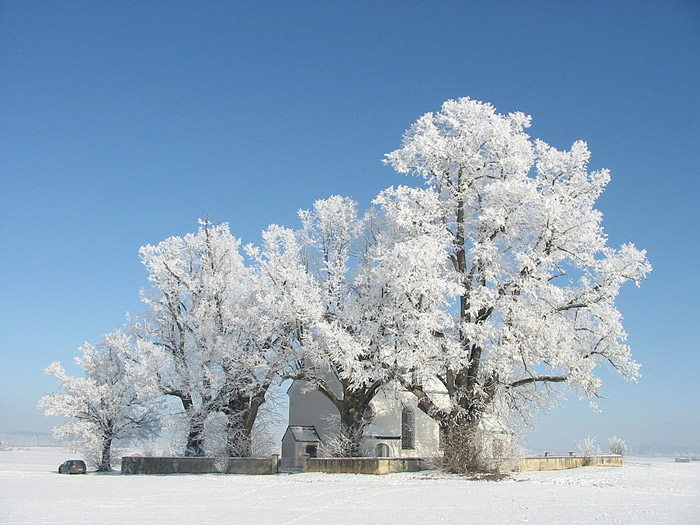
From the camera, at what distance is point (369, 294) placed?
92.3 ft

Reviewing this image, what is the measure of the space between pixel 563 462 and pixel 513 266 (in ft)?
29.4

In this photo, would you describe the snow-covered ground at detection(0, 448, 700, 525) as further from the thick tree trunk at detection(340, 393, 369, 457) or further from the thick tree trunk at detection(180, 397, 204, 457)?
the thick tree trunk at detection(180, 397, 204, 457)

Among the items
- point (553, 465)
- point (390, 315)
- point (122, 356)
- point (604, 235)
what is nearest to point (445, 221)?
point (390, 315)

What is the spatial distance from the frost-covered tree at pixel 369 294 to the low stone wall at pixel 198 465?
3723mm

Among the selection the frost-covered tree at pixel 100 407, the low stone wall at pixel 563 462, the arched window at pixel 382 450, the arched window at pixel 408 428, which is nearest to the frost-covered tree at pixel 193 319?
the frost-covered tree at pixel 100 407

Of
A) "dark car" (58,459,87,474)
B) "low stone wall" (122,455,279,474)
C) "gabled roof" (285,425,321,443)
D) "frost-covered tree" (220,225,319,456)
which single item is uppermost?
"frost-covered tree" (220,225,319,456)

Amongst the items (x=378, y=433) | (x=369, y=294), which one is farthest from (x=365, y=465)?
(x=378, y=433)

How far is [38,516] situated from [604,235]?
20813mm

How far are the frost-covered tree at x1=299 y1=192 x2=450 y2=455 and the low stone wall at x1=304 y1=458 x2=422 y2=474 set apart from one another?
2.26 m

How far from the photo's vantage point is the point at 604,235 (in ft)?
78.8

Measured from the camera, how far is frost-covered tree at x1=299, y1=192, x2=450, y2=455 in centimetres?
2292

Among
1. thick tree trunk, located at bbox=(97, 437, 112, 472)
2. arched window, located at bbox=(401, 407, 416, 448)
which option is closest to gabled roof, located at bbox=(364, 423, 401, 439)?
arched window, located at bbox=(401, 407, 416, 448)

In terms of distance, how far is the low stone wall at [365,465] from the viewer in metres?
23.8

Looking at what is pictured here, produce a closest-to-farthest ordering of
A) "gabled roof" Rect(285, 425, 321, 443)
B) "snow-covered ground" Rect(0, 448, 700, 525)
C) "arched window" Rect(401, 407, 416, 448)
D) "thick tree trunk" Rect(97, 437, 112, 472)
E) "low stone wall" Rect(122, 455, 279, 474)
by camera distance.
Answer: "snow-covered ground" Rect(0, 448, 700, 525), "low stone wall" Rect(122, 455, 279, 474), "arched window" Rect(401, 407, 416, 448), "gabled roof" Rect(285, 425, 321, 443), "thick tree trunk" Rect(97, 437, 112, 472)
